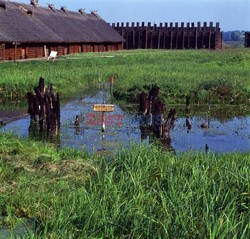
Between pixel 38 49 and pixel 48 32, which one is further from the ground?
pixel 48 32

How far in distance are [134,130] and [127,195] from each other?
6428 mm

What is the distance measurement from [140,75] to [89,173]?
1422cm

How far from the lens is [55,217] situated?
522cm

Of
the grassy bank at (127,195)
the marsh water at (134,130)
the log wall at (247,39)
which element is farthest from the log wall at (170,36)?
the grassy bank at (127,195)

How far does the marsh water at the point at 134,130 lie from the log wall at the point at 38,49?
51.7ft

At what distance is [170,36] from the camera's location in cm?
5541

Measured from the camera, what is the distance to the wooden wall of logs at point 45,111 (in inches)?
452

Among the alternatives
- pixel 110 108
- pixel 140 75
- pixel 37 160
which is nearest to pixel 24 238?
pixel 37 160

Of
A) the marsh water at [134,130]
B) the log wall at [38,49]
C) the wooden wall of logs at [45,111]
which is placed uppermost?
the log wall at [38,49]

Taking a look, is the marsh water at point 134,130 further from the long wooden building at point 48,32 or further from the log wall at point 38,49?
the long wooden building at point 48,32

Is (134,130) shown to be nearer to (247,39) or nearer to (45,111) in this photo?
(45,111)

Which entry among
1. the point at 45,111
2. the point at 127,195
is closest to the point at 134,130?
the point at 45,111

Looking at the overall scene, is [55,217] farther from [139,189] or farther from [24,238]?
[139,189]

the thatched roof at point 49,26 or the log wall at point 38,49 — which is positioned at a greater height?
the thatched roof at point 49,26
